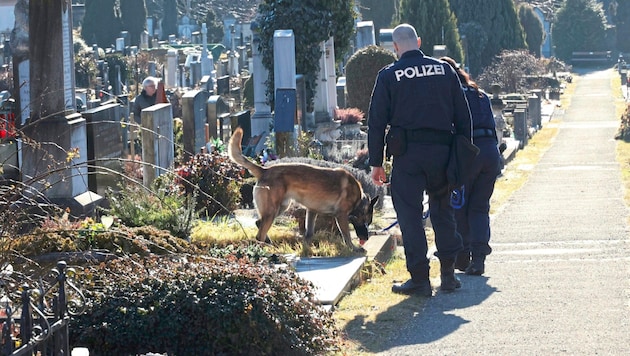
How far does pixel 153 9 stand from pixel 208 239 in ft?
225

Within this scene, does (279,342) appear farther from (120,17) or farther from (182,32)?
(182,32)

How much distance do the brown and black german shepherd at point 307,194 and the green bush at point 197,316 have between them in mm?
3472

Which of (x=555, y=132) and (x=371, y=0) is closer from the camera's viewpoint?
(x=555, y=132)

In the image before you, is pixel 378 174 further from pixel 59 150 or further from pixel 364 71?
pixel 364 71

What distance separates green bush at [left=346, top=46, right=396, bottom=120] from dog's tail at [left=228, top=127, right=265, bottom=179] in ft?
50.4

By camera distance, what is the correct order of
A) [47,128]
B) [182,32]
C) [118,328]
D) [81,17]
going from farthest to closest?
1. [182,32]
2. [81,17]
3. [47,128]
4. [118,328]

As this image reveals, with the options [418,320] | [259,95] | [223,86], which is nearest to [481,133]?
[418,320]

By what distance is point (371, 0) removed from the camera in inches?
2349

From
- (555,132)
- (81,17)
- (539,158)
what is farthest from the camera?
(81,17)

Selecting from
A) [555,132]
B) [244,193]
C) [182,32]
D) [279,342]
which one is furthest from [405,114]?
[182,32]

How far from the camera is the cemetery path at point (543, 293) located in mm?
6516

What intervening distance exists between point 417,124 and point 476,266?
159 cm

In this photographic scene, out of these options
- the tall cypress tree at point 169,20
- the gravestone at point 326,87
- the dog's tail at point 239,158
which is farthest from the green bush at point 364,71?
the tall cypress tree at point 169,20

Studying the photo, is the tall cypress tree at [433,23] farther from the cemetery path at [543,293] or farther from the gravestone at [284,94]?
the cemetery path at [543,293]
